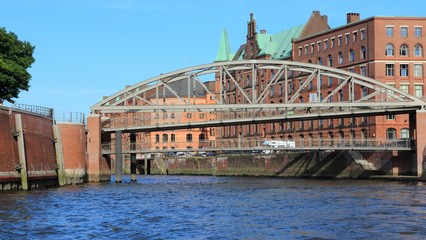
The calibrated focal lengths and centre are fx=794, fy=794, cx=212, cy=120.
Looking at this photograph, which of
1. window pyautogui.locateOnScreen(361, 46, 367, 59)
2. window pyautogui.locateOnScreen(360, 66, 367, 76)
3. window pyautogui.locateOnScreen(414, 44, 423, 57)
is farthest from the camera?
window pyautogui.locateOnScreen(360, 66, 367, 76)

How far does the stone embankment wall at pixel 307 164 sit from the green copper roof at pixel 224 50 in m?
41.7

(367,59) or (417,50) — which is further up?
(417,50)

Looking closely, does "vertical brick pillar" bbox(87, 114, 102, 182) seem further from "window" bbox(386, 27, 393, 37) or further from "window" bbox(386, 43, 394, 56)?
"window" bbox(386, 27, 393, 37)

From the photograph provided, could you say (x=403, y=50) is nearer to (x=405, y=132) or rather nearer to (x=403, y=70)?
(x=403, y=70)

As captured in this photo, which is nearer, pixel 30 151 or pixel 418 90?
pixel 30 151

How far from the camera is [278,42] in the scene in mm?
146000

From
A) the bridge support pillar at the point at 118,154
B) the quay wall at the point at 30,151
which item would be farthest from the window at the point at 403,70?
the quay wall at the point at 30,151

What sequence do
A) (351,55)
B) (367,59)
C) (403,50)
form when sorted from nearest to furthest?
1. (403,50)
2. (367,59)
3. (351,55)

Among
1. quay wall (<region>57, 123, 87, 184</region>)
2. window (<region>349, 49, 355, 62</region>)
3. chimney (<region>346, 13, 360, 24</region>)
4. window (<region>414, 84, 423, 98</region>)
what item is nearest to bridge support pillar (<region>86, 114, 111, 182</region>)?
quay wall (<region>57, 123, 87, 184</region>)

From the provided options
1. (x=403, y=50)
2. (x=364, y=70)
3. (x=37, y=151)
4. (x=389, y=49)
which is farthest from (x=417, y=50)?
(x=37, y=151)

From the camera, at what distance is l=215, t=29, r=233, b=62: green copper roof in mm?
169500

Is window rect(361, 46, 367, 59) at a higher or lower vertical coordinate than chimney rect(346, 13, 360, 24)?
lower

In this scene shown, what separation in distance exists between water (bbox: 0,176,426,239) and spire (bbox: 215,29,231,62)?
113332mm

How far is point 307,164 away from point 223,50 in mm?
71954
